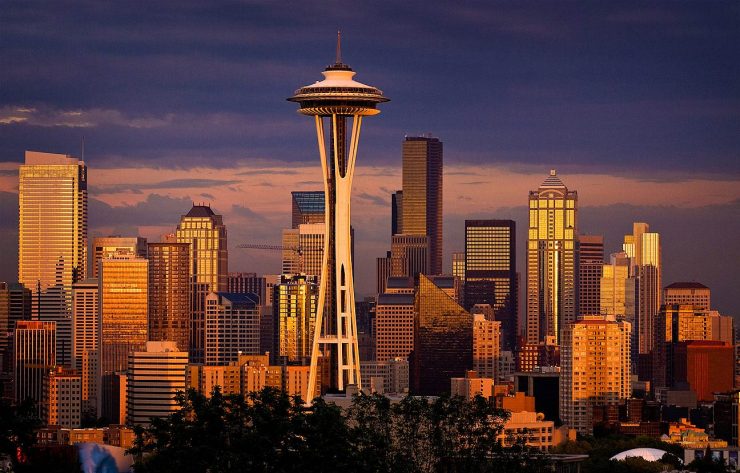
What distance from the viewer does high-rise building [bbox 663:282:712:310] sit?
161 metres

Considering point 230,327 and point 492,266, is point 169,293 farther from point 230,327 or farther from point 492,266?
point 492,266

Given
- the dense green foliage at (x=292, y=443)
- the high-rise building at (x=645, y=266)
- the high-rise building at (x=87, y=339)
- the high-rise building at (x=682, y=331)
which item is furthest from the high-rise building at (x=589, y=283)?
the dense green foliage at (x=292, y=443)

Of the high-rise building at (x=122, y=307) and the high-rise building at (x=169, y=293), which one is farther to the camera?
the high-rise building at (x=169, y=293)

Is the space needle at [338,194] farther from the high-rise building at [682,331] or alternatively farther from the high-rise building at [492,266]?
the high-rise building at [492,266]

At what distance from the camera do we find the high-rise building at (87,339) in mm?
124812

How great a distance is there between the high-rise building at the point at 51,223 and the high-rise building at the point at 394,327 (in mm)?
25706

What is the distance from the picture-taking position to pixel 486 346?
15438 cm

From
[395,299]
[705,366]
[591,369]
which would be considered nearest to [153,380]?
[591,369]

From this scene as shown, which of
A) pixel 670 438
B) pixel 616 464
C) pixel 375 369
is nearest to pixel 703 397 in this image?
pixel 375 369

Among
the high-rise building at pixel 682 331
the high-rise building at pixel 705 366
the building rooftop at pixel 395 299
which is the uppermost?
the building rooftop at pixel 395 299

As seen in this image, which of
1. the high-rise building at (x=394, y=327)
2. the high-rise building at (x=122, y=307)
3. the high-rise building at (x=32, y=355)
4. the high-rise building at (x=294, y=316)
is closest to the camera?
the high-rise building at (x=32, y=355)

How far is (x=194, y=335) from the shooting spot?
15025 cm

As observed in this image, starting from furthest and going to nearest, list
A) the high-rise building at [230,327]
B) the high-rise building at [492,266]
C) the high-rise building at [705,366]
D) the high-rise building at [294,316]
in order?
the high-rise building at [492,266] → the high-rise building at [230,327] → the high-rise building at [294,316] → the high-rise building at [705,366]

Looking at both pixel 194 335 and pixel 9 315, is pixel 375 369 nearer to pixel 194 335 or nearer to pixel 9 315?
pixel 194 335
